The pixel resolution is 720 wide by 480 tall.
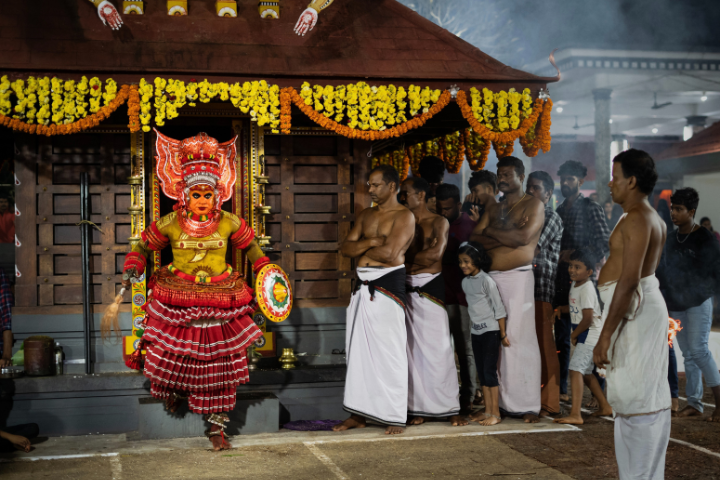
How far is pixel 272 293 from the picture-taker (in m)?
5.83

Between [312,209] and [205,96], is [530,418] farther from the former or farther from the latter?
[205,96]

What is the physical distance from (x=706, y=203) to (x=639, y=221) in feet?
50.8

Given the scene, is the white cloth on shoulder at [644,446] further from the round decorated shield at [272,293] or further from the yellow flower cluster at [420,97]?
the yellow flower cluster at [420,97]

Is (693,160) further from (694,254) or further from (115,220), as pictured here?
(115,220)

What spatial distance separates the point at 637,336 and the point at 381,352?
2445mm

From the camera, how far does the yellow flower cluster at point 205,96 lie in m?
5.70

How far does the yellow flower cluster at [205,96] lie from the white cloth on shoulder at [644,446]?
3.53 meters

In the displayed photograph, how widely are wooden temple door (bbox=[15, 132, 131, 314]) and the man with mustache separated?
4172 millimetres

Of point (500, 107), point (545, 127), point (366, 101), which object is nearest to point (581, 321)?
point (545, 127)

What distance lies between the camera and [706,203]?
57.7 feet

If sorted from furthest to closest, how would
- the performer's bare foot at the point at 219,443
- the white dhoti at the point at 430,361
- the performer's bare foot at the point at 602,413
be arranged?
the performer's bare foot at the point at 602,413 < the white dhoti at the point at 430,361 < the performer's bare foot at the point at 219,443

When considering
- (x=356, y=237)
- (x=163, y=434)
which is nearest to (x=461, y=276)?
(x=356, y=237)

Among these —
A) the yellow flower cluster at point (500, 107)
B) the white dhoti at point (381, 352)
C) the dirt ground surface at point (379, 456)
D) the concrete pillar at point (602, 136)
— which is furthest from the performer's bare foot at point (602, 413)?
the concrete pillar at point (602, 136)

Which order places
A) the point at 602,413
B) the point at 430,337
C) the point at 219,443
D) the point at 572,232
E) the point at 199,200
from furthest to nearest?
1. the point at 572,232
2. the point at 602,413
3. the point at 430,337
4. the point at 199,200
5. the point at 219,443
